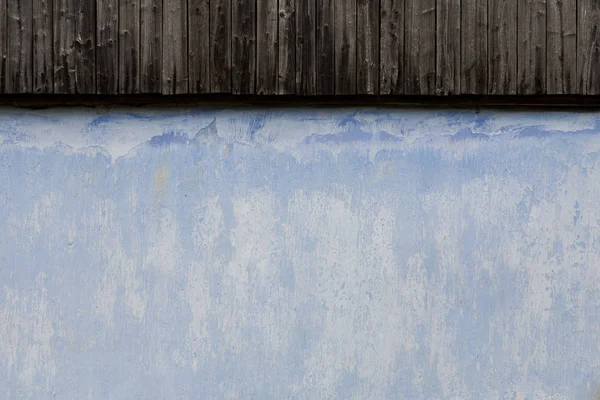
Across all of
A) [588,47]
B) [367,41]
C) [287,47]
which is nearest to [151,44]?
[287,47]

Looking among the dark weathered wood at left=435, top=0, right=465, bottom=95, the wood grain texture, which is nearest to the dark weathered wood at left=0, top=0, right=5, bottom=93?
the wood grain texture

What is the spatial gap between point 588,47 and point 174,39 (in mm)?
A: 2196

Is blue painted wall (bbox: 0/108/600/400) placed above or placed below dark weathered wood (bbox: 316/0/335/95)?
below

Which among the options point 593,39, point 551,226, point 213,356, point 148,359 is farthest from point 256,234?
point 593,39

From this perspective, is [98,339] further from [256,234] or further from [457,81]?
[457,81]

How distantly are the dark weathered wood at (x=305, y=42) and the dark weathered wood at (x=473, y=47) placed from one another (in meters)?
0.79

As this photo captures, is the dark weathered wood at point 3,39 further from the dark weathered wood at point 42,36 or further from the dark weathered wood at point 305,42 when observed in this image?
the dark weathered wood at point 305,42

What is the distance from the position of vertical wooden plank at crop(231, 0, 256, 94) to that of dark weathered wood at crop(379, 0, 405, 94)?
68cm

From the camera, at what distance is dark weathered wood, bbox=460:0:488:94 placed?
9.52 feet

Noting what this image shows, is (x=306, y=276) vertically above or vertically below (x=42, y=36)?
below

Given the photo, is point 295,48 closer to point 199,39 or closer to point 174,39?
point 199,39

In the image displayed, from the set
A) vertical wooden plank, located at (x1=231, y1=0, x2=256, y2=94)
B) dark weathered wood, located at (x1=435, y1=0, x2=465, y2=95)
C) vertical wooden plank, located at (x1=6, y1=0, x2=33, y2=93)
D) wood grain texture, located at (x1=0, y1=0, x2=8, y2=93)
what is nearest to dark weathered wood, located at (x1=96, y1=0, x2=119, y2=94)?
vertical wooden plank, located at (x1=6, y1=0, x2=33, y2=93)

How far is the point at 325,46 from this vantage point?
2.91 metres

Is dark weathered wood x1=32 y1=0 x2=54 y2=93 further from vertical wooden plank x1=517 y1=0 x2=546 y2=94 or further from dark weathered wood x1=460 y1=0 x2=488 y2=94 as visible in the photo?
vertical wooden plank x1=517 y1=0 x2=546 y2=94
